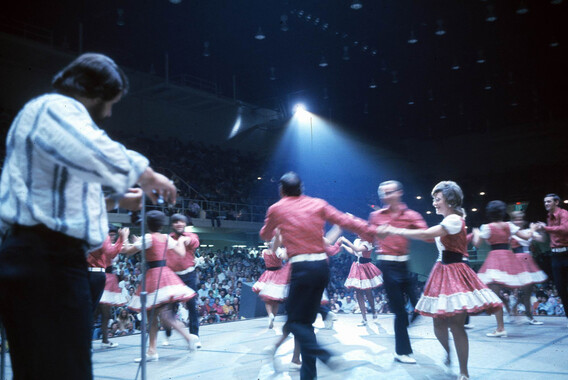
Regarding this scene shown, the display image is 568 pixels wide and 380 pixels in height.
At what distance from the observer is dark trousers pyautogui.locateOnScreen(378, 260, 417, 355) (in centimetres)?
519

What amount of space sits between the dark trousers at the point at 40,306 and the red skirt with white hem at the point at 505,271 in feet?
23.1

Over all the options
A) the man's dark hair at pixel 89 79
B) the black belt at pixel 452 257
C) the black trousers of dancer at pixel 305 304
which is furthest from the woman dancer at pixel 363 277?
A: the man's dark hair at pixel 89 79

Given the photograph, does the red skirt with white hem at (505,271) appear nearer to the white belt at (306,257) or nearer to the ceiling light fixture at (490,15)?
the white belt at (306,257)

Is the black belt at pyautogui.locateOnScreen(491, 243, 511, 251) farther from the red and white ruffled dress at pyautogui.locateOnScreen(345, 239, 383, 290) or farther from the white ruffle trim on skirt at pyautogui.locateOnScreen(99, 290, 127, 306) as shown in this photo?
the white ruffle trim on skirt at pyautogui.locateOnScreen(99, 290, 127, 306)

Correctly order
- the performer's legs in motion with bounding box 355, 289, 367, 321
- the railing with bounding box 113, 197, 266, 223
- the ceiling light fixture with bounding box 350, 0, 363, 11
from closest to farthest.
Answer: the performer's legs in motion with bounding box 355, 289, 367, 321 → the ceiling light fixture with bounding box 350, 0, 363, 11 → the railing with bounding box 113, 197, 266, 223

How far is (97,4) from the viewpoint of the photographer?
13969mm

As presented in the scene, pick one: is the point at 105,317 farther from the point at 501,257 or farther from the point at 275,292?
the point at 501,257

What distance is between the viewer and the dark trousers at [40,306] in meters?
1.39

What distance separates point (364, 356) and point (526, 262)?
374 centimetres

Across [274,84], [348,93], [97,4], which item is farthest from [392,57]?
[97,4]

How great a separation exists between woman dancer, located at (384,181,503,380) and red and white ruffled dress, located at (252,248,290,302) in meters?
3.87

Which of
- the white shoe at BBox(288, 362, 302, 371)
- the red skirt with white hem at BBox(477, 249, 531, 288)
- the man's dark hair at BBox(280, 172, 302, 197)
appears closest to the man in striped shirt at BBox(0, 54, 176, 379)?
the man's dark hair at BBox(280, 172, 302, 197)

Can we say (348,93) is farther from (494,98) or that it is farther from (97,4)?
(97,4)

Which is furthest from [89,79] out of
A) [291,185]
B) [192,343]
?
[192,343]
